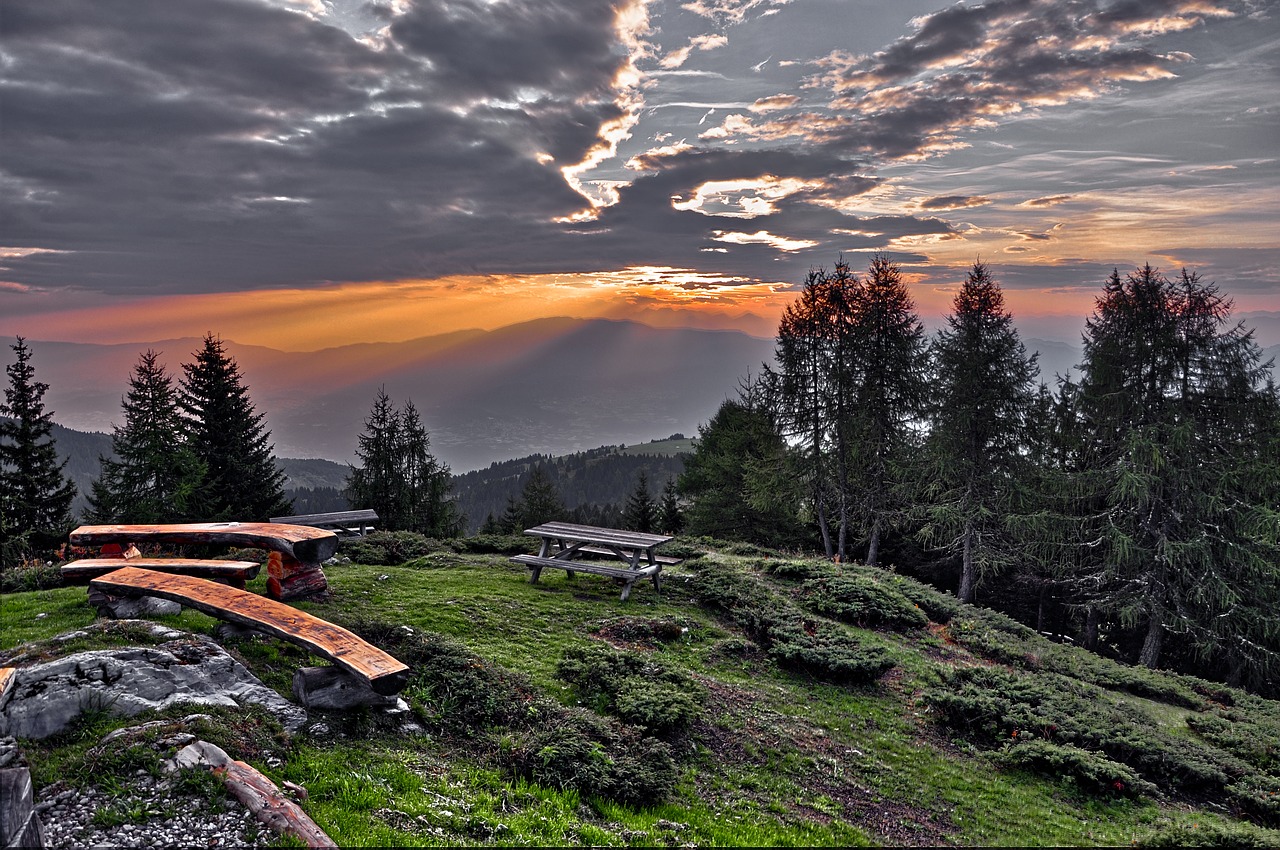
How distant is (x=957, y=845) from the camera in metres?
6.95

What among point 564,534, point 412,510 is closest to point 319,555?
point 564,534

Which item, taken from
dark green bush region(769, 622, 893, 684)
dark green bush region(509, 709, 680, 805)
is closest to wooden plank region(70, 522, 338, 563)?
dark green bush region(509, 709, 680, 805)

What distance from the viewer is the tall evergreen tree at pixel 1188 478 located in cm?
2188

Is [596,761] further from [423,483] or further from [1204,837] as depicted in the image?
[423,483]

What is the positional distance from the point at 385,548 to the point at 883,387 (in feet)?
73.0

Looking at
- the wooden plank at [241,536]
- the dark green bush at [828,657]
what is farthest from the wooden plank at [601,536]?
the wooden plank at [241,536]

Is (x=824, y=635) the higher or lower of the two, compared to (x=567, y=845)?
lower

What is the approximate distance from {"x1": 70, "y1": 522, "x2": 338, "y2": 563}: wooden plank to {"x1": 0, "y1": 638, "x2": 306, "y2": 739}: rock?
2677 millimetres

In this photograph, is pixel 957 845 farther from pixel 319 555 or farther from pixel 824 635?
pixel 319 555

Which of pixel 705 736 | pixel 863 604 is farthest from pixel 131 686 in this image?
pixel 863 604

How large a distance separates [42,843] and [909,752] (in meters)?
9.65

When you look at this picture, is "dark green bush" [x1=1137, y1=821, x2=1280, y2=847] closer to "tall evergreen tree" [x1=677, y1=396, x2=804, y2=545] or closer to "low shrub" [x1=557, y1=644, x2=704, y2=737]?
"low shrub" [x1=557, y1=644, x2=704, y2=737]

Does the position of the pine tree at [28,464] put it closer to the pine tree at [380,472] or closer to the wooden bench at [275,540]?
the pine tree at [380,472]

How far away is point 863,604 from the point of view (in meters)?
16.0
